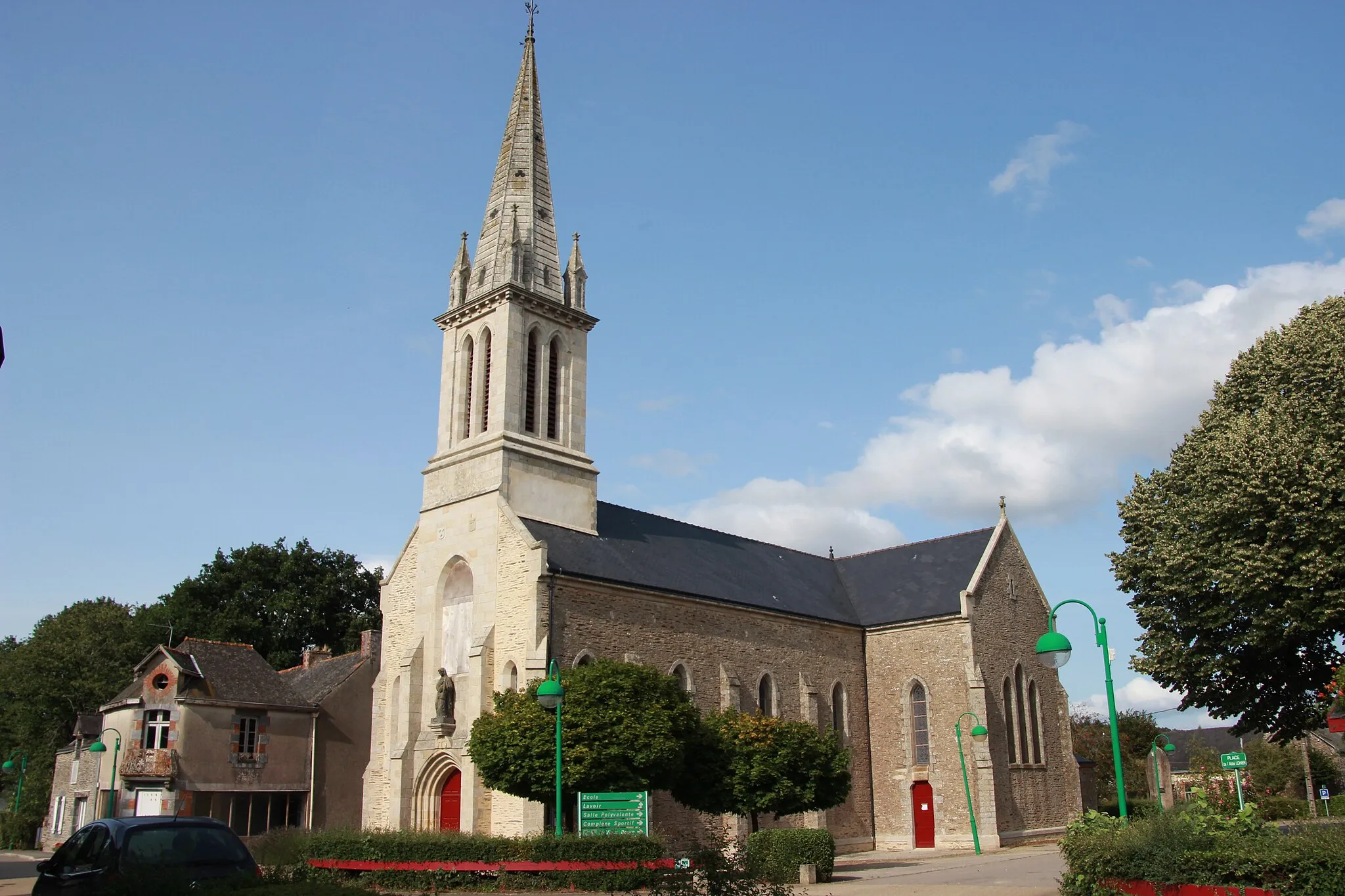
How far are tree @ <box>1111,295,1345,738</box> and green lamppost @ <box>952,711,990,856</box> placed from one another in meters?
8.04

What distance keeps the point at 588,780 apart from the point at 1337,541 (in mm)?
16999

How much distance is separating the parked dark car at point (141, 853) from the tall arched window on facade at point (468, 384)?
21178 millimetres

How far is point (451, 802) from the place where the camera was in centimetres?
2975

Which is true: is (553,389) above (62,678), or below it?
above

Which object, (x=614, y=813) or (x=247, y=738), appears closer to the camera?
(x=614, y=813)

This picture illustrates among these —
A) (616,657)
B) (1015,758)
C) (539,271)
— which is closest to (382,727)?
(616,657)

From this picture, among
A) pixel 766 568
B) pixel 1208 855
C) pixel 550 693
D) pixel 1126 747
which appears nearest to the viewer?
pixel 1208 855

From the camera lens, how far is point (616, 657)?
29953 mm

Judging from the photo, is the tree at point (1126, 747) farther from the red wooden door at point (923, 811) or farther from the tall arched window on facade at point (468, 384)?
the tall arched window on facade at point (468, 384)

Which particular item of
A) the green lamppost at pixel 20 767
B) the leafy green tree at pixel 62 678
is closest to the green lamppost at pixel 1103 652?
the green lamppost at pixel 20 767

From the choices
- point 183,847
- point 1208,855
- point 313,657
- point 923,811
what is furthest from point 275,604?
point 1208,855

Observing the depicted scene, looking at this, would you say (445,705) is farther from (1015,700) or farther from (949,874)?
(1015,700)

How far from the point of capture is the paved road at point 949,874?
19.6 m

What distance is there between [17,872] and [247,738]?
11.0m
